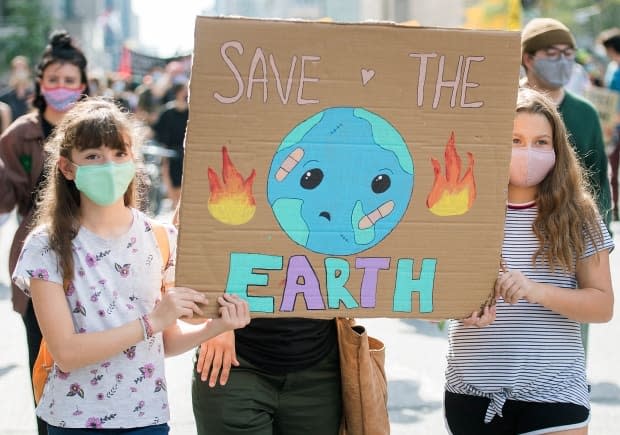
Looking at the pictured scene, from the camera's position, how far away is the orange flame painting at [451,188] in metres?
2.87

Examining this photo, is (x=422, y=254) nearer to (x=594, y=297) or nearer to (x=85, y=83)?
(x=594, y=297)

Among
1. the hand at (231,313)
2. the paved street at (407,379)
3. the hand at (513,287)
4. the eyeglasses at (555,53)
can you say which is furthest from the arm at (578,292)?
the paved street at (407,379)

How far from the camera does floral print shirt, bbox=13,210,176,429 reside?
2832 millimetres

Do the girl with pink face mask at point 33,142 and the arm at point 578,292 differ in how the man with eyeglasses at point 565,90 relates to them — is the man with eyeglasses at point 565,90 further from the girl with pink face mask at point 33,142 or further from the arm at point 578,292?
the girl with pink face mask at point 33,142

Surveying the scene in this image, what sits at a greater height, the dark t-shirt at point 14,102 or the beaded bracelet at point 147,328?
the dark t-shirt at point 14,102

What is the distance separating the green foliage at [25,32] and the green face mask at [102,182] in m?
44.8

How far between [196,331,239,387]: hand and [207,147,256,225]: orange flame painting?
413 millimetres

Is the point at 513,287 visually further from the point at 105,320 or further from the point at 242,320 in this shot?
the point at 105,320

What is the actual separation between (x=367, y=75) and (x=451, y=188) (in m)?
0.39

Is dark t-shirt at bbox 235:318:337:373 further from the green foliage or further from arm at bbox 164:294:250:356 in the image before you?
the green foliage

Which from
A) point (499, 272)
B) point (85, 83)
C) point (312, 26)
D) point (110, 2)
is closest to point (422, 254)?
point (499, 272)

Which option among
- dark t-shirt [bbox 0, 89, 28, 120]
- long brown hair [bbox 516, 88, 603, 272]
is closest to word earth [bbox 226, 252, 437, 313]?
long brown hair [bbox 516, 88, 603, 272]

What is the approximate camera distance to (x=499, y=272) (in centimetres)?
300

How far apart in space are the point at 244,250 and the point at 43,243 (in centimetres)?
55
